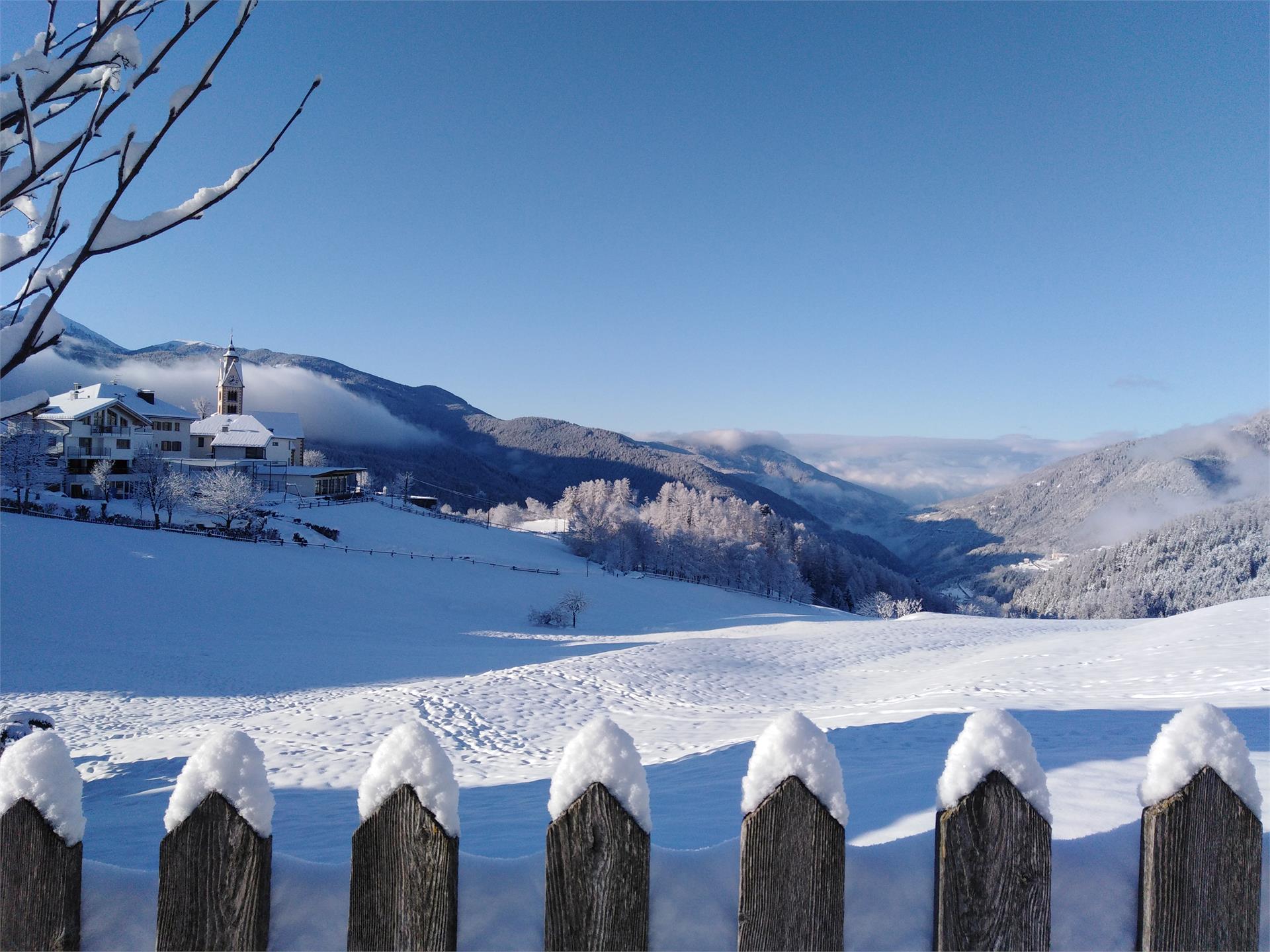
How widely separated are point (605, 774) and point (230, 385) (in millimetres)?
73406

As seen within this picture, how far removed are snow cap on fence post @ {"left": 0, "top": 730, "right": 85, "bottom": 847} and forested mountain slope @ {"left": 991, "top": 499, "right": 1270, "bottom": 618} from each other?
110 metres

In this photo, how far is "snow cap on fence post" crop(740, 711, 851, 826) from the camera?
1.37m

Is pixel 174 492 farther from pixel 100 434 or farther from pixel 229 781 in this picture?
pixel 229 781

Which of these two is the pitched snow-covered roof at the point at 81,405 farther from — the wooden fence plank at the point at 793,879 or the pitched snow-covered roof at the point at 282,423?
the wooden fence plank at the point at 793,879

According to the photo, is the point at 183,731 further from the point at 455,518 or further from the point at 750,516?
the point at 750,516

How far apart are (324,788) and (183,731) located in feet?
20.2

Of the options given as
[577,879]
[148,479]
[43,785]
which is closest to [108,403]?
[148,479]

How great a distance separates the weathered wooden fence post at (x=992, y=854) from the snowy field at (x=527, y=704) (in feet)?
0.21

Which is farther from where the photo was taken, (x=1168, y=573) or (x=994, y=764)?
(x=1168, y=573)

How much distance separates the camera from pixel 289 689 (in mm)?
16531

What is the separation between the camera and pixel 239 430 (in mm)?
56500

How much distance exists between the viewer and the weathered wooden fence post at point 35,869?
1.36 metres

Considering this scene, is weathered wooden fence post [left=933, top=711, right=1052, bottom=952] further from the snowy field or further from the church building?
the church building

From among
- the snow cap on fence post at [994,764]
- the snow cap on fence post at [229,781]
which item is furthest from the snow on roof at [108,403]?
the snow cap on fence post at [994,764]
